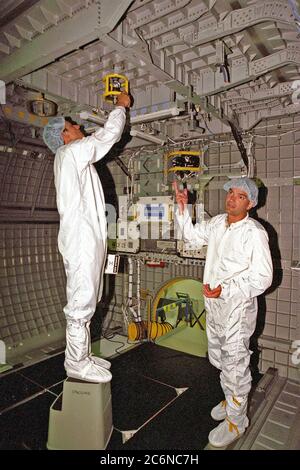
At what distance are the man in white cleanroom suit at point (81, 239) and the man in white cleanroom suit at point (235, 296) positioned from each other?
1.14m

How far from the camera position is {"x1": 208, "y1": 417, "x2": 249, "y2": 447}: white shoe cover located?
9.13ft

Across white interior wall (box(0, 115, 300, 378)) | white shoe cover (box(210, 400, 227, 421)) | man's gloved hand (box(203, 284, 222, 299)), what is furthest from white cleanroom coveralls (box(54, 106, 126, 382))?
white interior wall (box(0, 115, 300, 378))

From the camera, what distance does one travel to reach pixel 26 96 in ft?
14.4

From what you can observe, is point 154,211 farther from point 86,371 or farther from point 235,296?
point 86,371

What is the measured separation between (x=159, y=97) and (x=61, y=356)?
4366 mm

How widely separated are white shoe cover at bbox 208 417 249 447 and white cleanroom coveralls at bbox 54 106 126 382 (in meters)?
1.20

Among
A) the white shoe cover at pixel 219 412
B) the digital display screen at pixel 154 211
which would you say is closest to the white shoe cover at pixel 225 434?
the white shoe cover at pixel 219 412

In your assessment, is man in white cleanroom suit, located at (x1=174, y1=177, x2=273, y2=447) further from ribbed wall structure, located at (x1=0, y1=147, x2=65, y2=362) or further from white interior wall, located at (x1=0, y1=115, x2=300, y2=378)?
ribbed wall structure, located at (x1=0, y1=147, x2=65, y2=362)

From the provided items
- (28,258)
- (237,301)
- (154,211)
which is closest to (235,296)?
(237,301)

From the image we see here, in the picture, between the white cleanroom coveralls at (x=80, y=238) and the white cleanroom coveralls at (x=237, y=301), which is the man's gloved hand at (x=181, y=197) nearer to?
the white cleanroom coveralls at (x=237, y=301)

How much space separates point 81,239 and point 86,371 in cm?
120

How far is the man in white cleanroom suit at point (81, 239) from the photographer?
2584 mm

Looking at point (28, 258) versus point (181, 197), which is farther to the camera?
point (28, 258)

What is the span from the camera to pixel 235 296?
2.76 m
